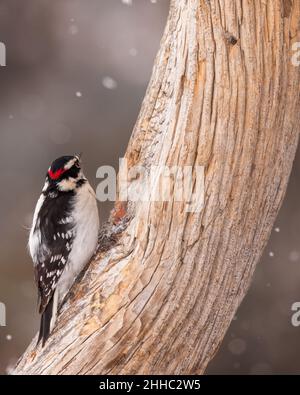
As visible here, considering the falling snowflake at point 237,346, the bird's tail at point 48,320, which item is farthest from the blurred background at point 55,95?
the bird's tail at point 48,320

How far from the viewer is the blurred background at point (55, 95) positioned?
4.18m

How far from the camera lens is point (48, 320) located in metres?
2.26

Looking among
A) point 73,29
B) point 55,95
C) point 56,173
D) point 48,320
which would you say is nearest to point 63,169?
point 56,173

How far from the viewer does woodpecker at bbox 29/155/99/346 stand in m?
2.36

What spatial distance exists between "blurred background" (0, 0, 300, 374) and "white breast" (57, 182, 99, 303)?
1.64 metres

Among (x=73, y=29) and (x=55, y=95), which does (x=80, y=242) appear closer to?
(x=55, y=95)

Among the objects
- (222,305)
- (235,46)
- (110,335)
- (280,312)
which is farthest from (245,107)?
(280,312)

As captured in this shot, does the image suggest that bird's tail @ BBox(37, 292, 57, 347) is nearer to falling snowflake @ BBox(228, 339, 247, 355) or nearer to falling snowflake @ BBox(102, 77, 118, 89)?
falling snowflake @ BBox(228, 339, 247, 355)

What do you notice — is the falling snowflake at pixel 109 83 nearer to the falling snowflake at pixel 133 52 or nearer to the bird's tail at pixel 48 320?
the falling snowflake at pixel 133 52

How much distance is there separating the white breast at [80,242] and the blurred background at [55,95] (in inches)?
64.7

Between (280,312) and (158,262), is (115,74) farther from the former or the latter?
(158,262)

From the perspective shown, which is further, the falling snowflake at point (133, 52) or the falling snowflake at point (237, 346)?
the falling snowflake at point (133, 52)

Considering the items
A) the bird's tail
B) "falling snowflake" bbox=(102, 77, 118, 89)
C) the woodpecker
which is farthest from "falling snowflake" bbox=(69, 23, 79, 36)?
the bird's tail

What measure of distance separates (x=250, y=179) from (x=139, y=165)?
355 millimetres
